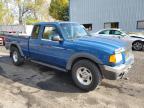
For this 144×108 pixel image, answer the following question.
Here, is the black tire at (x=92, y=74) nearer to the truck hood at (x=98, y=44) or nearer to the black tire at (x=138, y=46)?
the truck hood at (x=98, y=44)

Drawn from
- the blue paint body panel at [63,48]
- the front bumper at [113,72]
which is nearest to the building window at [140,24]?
the blue paint body panel at [63,48]

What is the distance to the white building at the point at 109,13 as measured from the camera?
741 inches

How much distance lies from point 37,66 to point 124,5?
46.2 ft

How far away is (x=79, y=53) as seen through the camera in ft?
17.6

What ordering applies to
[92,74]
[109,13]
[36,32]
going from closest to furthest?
[92,74] → [36,32] → [109,13]

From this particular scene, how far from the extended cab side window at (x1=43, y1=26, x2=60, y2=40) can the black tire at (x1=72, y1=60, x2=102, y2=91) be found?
1269 millimetres

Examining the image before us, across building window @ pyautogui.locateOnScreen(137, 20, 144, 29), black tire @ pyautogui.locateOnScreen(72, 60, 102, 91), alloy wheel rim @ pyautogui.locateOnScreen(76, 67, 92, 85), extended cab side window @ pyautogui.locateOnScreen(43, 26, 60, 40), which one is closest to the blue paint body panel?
extended cab side window @ pyautogui.locateOnScreen(43, 26, 60, 40)

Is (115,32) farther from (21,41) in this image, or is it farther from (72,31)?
(72,31)

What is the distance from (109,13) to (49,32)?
15352mm

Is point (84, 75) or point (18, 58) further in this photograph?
point (18, 58)

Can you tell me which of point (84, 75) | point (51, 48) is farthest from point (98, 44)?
point (51, 48)

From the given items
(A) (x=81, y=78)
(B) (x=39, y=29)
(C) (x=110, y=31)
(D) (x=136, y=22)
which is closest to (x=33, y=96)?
(A) (x=81, y=78)

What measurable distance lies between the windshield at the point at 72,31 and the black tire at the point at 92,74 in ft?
3.22

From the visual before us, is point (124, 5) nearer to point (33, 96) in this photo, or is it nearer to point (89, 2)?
point (89, 2)
